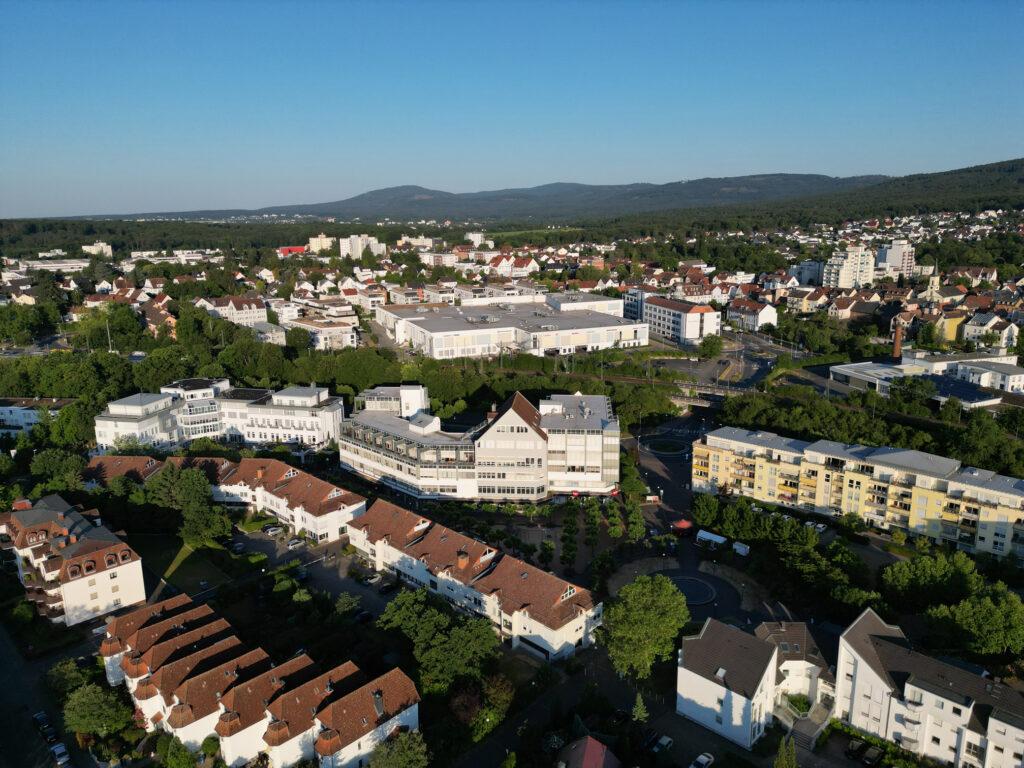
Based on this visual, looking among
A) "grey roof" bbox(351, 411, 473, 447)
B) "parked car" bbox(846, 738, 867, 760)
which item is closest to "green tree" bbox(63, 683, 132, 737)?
"grey roof" bbox(351, 411, 473, 447)

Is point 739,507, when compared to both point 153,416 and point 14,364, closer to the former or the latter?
point 153,416

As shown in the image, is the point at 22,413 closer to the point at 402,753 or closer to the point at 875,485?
the point at 402,753

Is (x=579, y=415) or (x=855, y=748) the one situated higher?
(x=579, y=415)

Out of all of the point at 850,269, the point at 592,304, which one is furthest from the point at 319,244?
the point at 850,269

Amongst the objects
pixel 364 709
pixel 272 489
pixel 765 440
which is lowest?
pixel 364 709

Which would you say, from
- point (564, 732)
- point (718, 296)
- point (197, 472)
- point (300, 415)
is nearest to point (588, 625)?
point (564, 732)

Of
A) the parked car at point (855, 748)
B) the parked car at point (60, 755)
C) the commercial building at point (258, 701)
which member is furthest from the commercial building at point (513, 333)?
the parked car at point (855, 748)
